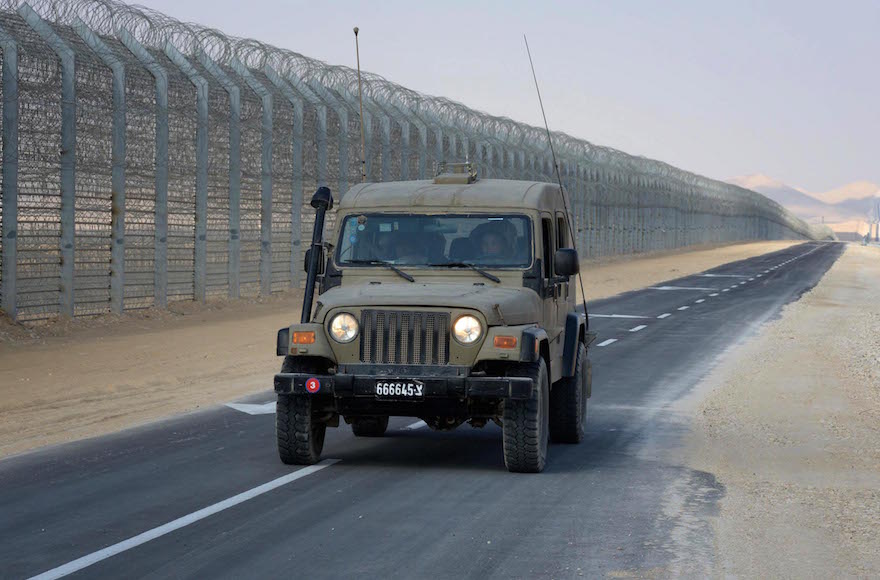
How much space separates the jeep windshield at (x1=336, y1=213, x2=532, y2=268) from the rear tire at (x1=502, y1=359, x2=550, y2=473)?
4.00 ft

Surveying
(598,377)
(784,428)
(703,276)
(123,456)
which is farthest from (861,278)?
(123,456)

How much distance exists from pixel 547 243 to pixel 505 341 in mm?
1916

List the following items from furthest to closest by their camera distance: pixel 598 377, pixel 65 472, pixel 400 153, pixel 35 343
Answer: pixel 400 153 < pixel 35 343 < pixel 598 377 < pixel 65 472

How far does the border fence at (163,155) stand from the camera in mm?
21891

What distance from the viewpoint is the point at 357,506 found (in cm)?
906

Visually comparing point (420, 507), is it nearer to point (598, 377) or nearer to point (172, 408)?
point (172, 408)

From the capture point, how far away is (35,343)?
20922 millimetres

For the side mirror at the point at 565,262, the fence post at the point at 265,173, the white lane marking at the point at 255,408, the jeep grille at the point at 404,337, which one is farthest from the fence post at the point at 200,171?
the jeep grille at the point at 404,337

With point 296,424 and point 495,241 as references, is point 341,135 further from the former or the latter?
point 296,424

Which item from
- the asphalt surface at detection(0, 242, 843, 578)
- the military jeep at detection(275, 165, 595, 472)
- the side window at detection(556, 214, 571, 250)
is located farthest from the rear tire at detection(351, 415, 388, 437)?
the side window at detection(556, 214, 571, 250)

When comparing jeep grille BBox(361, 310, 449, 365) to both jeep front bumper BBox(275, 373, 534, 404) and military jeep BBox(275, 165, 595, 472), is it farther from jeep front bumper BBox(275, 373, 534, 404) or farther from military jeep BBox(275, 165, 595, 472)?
jeep front bumper BBox(275, 373, 534, 404)

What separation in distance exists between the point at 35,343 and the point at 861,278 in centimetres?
4206

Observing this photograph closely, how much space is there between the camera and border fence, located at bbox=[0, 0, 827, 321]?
71.8 feet

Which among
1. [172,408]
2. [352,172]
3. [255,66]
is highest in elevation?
[255,66]
